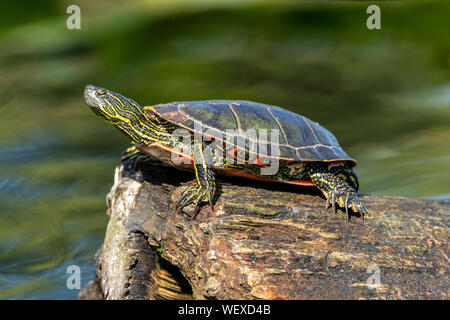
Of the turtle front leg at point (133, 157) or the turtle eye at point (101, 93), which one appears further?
the turtle front leg at point (133, 157)

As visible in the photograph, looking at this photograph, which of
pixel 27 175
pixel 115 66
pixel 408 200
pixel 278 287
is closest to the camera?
pixel 278 287

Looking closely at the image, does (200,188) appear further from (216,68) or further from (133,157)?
(216,68)

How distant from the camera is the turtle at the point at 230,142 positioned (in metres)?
2.19

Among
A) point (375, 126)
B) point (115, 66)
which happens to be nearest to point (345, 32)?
point (375, 126)

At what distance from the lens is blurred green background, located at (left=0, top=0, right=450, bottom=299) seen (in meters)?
4.57

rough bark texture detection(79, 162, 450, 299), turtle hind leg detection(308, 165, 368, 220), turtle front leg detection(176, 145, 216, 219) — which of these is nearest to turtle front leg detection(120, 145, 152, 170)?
rough bark texture detection(79, 162, 450, 299)

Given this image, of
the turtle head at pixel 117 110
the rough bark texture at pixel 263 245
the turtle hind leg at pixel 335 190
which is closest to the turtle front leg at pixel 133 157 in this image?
the rough bark texture at pixel 263 245

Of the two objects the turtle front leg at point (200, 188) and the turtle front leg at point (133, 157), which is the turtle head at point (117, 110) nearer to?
the turtle front leg at point (133, 157)

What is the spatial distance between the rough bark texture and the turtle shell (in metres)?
0.24

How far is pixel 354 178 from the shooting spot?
2.51 m

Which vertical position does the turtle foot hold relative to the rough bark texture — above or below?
above

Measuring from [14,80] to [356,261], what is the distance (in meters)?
4.82

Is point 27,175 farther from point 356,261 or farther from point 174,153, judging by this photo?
point 356,261

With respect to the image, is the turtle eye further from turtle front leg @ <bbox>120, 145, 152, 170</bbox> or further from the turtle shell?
turtle front leg @ <bbox>120, 145, 152, 170</bbox>
